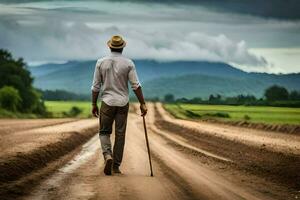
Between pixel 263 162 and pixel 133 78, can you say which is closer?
pixel 133 78

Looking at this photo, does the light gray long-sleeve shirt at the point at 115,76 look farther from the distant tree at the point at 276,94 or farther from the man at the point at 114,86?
the distant tree at the point at 276,94

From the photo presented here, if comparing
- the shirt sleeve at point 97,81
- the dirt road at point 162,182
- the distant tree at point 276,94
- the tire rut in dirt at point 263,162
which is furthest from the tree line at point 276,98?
the shirt sleeve at point 97,81

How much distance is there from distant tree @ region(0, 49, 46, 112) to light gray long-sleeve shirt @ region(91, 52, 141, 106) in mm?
82146

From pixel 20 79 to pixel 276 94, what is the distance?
5947 centimetres

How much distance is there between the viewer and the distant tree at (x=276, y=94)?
50.0m

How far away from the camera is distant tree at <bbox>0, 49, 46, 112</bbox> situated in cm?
10012

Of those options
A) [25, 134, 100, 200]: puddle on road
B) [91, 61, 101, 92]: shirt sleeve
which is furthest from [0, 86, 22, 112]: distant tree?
[91, 61, 101, 92]: shirt sleeve

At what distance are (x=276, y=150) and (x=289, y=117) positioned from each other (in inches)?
1019

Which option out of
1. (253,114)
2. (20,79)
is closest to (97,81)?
(253,114)

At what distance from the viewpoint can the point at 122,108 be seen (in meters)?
14.8

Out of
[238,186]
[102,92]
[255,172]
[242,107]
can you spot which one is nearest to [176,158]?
[255,172]

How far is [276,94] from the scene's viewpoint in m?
51.6

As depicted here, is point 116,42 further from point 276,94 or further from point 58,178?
point 276,94

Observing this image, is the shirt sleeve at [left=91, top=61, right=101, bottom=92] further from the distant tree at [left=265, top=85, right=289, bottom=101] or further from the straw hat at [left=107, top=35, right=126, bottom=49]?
the distant tree at [left=265, top=85, right=289, bottom=101]
